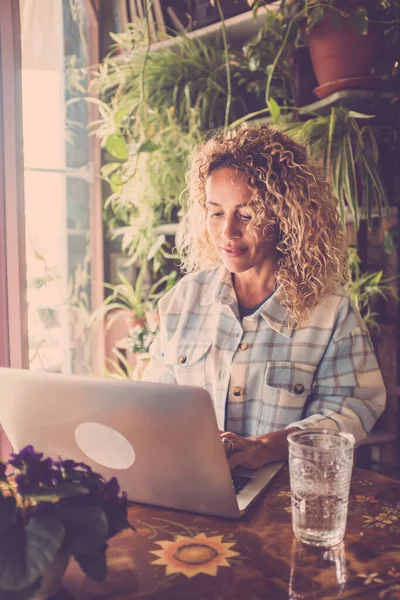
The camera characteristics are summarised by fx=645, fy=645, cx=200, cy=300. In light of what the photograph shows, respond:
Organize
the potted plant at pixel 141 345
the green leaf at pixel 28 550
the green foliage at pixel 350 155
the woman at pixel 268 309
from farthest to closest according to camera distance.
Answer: the potted plant at pixel 141 345
the green foliage at pixel 350 155
the woman at pixel 268 309
the green leaf at pixel 28 550

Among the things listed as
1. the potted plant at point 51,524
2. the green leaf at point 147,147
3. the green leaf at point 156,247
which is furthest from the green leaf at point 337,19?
the potted plant at point 51,524

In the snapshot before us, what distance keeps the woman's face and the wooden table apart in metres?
0.70

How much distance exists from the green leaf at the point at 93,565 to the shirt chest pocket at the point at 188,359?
899 mm

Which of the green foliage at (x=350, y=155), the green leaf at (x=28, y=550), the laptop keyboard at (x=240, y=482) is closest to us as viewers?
the green leaf at (x=28, y=550)

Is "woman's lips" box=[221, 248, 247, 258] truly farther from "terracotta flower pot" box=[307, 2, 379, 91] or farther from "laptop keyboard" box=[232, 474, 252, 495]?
"terracotta flower pot" box=[307, 2, 379, 91]

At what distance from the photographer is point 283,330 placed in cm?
154

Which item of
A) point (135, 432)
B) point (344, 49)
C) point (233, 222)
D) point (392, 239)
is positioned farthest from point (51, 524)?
point (344, 49)

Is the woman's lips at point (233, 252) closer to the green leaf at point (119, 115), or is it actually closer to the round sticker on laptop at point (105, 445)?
the round sticker on laptop at point (105, 445)

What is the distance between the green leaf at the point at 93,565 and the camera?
0.71 m

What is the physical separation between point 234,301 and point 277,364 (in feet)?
0.69

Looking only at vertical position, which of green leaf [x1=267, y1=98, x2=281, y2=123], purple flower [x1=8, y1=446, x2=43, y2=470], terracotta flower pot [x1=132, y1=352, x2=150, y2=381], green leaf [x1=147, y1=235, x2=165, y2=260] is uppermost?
green leaf [x1=267, y1=98, x2=281, y2=123]

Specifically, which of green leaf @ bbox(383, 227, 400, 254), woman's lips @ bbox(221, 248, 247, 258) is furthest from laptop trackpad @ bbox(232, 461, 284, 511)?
green leaf @ bbox(383, 227, 400, 254)

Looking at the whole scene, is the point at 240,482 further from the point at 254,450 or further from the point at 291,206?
the point at 291,206

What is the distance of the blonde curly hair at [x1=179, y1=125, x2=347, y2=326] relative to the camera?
1.57m
